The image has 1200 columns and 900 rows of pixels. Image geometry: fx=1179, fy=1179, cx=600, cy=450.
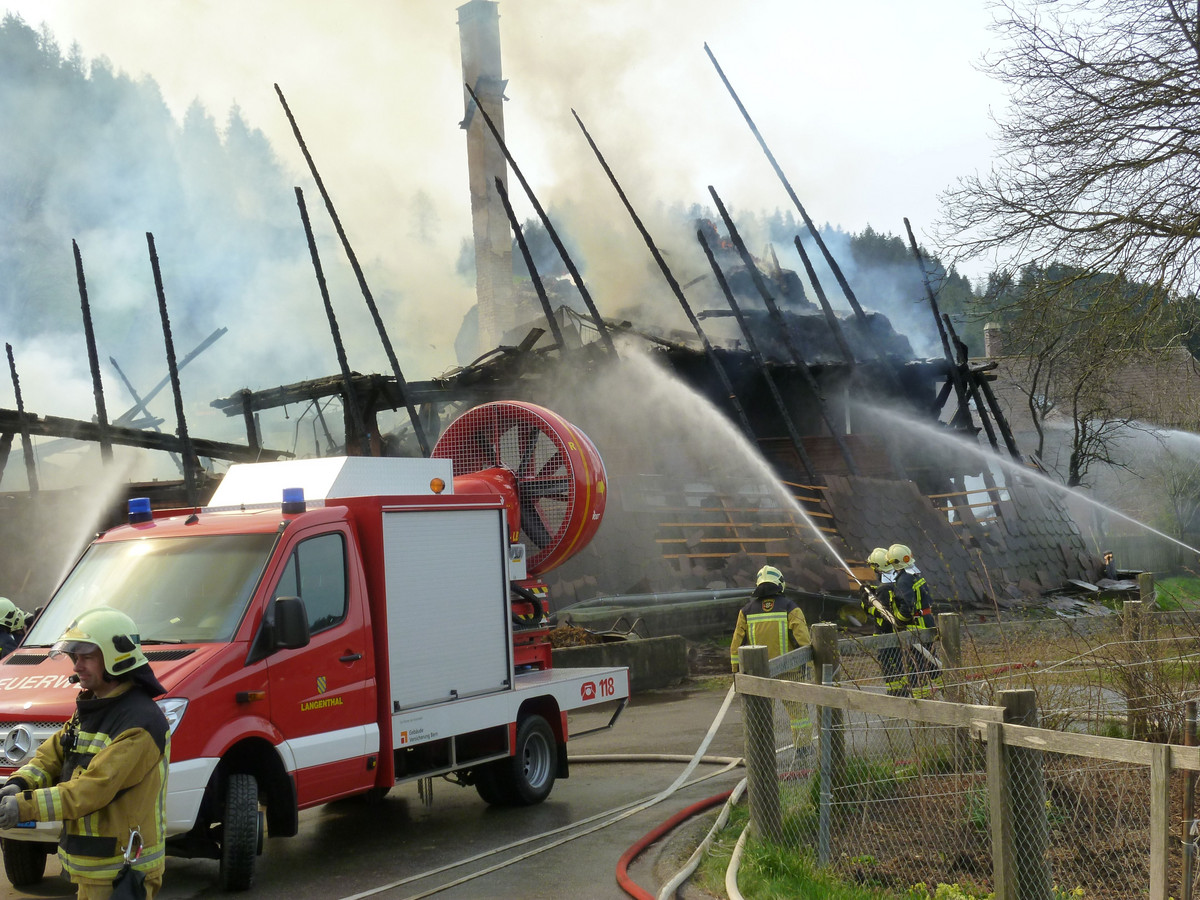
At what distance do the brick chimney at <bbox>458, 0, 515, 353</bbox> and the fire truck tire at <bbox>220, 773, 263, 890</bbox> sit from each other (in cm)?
3467

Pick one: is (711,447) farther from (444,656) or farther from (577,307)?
(577,307)

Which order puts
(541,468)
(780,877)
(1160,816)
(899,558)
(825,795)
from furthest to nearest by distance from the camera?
(541,468) < (899,558) < (825,795) < (780,877) < (1160,816)

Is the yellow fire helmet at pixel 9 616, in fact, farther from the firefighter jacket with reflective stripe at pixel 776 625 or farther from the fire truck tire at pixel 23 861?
the firefighter jacket with reflective stripe at pixel 776 625

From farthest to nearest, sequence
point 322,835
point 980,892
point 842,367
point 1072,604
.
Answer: point 842,367
point 1072,604
point 322,835
point 980,892

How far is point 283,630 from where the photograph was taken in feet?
20.6

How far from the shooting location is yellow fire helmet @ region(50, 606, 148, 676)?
3.86 m

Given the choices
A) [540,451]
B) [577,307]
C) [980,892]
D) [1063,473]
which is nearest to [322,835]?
[540,451]

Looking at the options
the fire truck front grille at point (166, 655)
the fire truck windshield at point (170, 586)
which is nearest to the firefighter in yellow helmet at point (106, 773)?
the fire truck front grille at point (166, 655)

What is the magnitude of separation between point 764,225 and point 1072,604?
3633 cm

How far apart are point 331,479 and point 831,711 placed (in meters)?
3.41

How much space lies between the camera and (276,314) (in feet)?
172

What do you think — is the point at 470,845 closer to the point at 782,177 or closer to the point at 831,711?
the point at 831,711

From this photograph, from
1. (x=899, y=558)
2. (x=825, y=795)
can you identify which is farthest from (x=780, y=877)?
(x=899, y=558)

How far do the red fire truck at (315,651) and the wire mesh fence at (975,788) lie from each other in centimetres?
214
